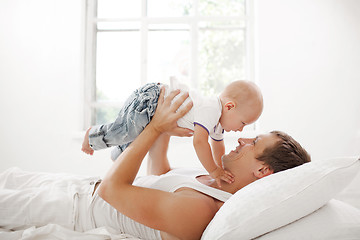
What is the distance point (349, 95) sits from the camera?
3387mm

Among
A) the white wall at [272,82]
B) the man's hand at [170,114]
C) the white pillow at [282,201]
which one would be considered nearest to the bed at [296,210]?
the white pillow at [282,201]

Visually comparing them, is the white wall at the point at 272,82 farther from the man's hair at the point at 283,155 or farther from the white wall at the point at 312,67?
the man's hair at the point at 283,155

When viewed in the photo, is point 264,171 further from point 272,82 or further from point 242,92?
point 272,82

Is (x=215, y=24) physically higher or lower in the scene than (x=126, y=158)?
higher

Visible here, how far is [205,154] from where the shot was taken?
148 centimetres

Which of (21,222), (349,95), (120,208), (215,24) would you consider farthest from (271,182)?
(215,24)

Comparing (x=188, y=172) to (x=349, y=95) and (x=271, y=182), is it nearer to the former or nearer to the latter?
(x=271, y=182)

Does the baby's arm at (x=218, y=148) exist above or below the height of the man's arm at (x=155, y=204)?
above

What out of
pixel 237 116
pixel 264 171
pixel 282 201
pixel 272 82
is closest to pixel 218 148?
pixel 237 116

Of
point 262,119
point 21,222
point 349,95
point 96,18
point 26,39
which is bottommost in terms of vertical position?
point 21,222

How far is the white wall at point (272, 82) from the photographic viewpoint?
11.0 ft

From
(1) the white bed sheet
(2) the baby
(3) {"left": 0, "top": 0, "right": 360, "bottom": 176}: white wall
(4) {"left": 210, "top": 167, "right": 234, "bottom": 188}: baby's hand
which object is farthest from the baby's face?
(3) {"left": 0, "top": 0, "right": 360, "bottom": 176}: white wall

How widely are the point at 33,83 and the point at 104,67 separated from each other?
0.79m

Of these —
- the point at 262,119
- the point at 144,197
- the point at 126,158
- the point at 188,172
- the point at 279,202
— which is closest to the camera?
the point at 279,202
